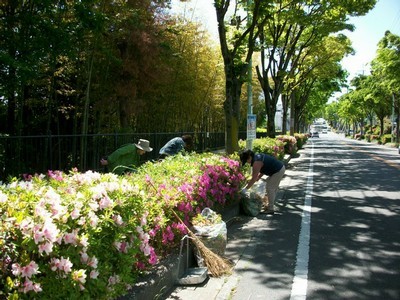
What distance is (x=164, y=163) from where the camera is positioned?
255 inches

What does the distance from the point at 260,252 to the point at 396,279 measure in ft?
5.61

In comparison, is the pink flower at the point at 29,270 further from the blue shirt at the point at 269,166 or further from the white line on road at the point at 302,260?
the blue shirt at the point at 269,166

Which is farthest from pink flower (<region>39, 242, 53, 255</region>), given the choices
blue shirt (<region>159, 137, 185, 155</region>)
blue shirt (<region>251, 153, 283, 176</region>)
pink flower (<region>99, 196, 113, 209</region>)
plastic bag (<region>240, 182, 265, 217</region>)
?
blue shirt (<region>159, 137, 185, 155</region>)

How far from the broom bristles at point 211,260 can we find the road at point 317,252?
0.11m

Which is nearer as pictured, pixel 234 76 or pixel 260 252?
pixel 260 252

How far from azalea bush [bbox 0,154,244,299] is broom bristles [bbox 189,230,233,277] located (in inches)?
8.3

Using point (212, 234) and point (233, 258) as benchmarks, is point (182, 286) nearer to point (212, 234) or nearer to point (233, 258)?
point (212, 234)

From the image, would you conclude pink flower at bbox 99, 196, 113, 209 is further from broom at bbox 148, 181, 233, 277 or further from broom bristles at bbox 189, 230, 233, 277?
broom bristles at bbox 189, 230, 233, 277

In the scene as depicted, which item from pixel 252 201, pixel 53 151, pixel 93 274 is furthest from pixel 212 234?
pixel 53 151

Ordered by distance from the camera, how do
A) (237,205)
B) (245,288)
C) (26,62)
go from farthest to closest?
(237,205) → (26,62) → (245,288)

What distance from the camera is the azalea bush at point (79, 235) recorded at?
225 centimetres

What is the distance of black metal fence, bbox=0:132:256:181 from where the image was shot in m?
7.31

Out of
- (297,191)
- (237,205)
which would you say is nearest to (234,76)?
(297,191)

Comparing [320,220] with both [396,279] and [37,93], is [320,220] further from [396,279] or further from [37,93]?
[37,93]
